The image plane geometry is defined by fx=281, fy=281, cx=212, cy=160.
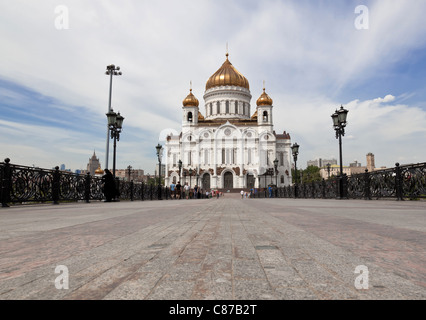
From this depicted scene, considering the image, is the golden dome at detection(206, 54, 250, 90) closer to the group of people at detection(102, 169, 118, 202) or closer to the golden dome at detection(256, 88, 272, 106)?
the golden dome at detection(256, 88, 272, 106)

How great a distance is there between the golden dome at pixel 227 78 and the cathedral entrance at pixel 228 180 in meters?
21.2

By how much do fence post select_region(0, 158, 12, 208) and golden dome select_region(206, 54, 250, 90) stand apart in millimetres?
60458

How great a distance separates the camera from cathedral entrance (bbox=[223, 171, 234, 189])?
61.5 metres

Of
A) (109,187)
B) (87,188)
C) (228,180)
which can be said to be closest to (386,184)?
(109,187)

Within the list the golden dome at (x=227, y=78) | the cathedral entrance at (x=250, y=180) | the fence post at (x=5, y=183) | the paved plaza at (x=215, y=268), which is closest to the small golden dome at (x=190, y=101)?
the golden dome at (x=227, y=78)

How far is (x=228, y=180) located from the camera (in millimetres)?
62062

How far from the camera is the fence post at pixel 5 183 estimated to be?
866 centimetres

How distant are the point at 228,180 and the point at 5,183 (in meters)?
54.3

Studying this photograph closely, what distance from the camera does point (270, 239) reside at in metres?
2.36

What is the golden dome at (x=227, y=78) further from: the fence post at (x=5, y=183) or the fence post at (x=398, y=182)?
the fence post at (x=5, y=183)

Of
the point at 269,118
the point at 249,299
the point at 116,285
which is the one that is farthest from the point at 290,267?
the point at 269,118

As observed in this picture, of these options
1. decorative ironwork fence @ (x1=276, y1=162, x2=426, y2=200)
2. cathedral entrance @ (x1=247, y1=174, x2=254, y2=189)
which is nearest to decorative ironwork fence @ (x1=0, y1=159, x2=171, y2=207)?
decorative ironwork fence @ (x1=276, y1=162, x2=426, y2=200)
